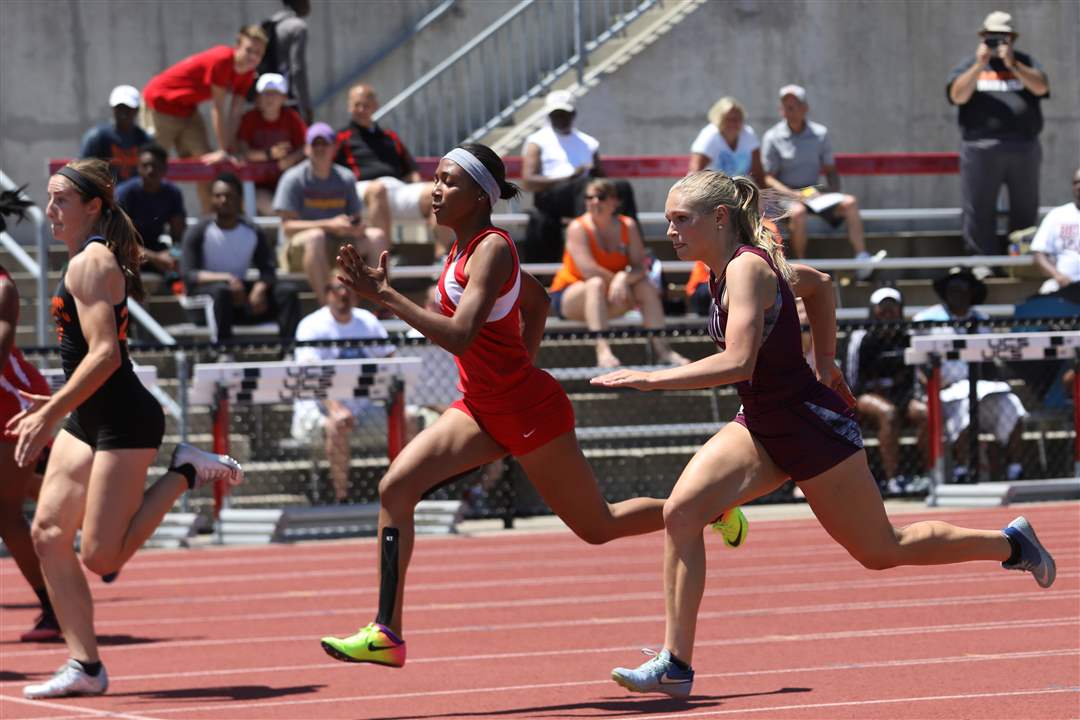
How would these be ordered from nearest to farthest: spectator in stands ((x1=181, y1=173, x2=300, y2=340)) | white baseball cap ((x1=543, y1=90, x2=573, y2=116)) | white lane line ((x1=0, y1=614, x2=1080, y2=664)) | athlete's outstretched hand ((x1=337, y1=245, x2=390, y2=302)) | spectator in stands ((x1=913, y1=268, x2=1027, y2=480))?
1. athlete's outstretched hand ((x1=337, y1=245, x2=390, y2=302))
2. white lane line ((x1=0, y1=614, x2=1080, y2=664))
3. spectator in stands ((x1=913, y1=268, x2=1027, y2=480))
4. spectator in stands ((x1=181, y1=173, x2=300, y2=340))
5. white baseball cap ((x1=543, y1=90, x2=573, y2=116))

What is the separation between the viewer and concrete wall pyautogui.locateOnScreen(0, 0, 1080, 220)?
714 inches

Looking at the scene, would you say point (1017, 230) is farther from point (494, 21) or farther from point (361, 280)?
point (361, 280)

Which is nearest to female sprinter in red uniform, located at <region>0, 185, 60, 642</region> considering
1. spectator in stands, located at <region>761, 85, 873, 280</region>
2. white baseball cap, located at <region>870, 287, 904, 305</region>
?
white baseball cap, located at <region>870, 287, 904, 305</region>

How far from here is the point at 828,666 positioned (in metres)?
7.07

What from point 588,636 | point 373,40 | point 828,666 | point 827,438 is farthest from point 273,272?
point 827,438

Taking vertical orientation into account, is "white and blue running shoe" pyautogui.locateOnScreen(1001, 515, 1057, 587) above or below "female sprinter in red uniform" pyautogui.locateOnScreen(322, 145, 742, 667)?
below

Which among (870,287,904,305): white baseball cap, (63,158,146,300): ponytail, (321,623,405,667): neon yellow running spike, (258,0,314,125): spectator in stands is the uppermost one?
(258,0,314,125): spectator in stands

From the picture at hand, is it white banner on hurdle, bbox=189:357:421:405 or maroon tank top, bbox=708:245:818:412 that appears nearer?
maroon tank top, bbox=708:245:818:412

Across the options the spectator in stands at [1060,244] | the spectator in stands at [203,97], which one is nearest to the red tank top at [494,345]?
the spectator in stands at [203,97]

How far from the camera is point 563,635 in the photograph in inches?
324

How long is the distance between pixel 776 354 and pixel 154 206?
9.79m

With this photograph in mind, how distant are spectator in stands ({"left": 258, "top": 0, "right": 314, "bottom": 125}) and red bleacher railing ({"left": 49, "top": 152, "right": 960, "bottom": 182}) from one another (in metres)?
1.43

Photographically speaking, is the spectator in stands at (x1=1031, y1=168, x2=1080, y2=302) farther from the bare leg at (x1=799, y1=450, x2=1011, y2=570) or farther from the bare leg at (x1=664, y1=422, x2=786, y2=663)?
the bare leg at (x1=664, y1=422, x2=786, y2=663)

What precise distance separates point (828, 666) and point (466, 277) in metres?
2.21
